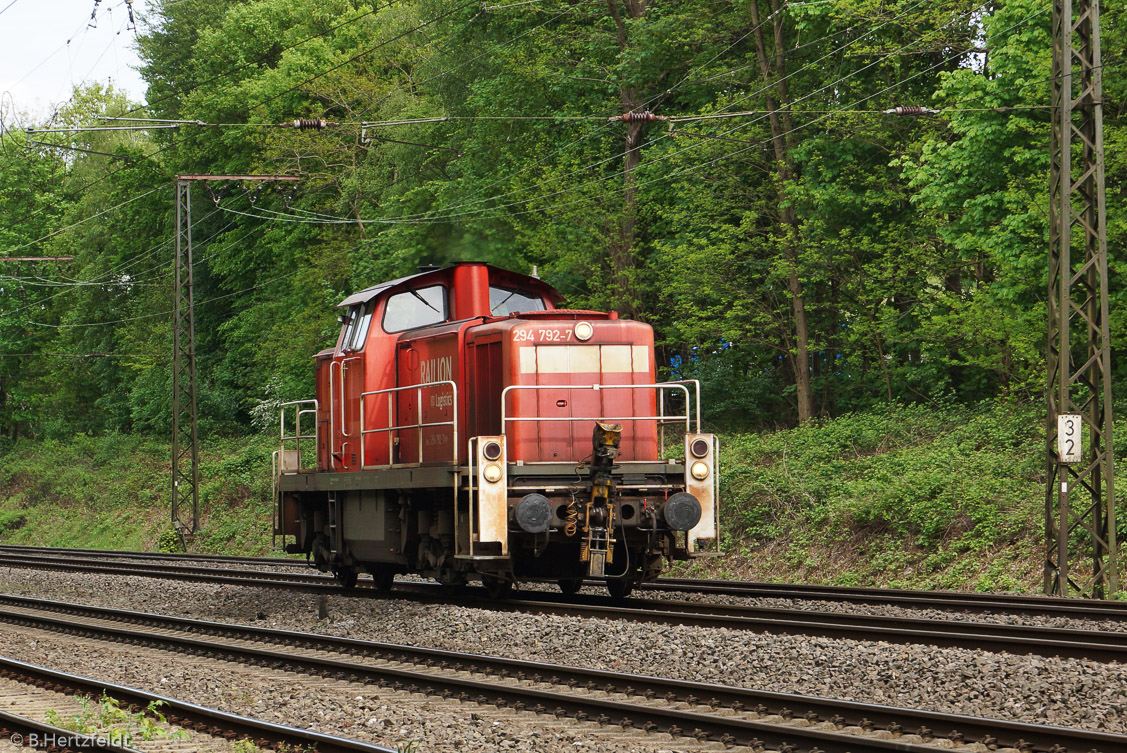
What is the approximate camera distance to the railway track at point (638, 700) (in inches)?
259

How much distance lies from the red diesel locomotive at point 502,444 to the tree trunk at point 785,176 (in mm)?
11832

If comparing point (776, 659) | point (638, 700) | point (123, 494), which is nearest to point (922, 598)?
point (776, 659)

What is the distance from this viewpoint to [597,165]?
93.7 ft

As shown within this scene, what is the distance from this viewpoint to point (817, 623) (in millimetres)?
11078

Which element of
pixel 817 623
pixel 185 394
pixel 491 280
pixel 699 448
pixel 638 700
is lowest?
pixel 638 700

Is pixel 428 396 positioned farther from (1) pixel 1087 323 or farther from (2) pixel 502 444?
(1) pixel 1087 323

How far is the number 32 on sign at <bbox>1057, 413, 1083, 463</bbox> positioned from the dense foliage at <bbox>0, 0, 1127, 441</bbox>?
19.0ft

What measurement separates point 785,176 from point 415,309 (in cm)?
1417

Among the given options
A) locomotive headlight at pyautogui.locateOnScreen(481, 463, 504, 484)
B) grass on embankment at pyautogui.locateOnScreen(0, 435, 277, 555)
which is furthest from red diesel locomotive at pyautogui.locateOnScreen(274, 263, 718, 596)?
grass on embankment at pyautogui.locateOnScreen(0, 435, 277, 555)

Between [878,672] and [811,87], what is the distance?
2070 cm

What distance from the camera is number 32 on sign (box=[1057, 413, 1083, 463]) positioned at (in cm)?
1438

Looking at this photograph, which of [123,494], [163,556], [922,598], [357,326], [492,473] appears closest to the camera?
[492,473]

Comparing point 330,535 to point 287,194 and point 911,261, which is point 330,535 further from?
point 287,194

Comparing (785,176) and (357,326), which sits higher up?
(785,176)
